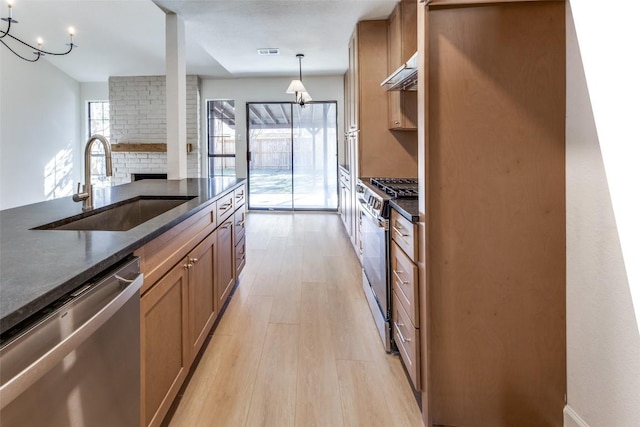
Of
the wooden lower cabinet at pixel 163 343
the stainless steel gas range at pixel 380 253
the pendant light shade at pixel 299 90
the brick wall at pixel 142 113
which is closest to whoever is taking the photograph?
the wooden lower cabinet at pixel 163 343

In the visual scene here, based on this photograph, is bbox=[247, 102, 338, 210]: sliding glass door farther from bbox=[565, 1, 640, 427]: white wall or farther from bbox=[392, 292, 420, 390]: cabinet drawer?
bbox=[565, 1, 640, 427]: white wall

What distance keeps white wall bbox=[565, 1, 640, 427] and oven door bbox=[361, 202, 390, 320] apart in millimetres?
930

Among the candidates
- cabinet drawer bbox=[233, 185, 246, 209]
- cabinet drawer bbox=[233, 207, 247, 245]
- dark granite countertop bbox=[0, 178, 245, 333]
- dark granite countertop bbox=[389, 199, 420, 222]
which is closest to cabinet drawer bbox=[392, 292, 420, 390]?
dark granite countertop bbox=[389, 199, 420, 222]

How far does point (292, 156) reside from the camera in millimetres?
6836

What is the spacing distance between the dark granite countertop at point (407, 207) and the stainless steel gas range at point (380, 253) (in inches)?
4.2

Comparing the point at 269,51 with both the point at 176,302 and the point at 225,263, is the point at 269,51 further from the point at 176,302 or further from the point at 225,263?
the point at 176,302

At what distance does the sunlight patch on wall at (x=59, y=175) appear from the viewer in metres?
6.27

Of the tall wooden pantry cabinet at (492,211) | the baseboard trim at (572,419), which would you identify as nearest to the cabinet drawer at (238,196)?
the tall wooden pantry cabinet at (492,211)

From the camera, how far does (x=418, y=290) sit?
1531 mm

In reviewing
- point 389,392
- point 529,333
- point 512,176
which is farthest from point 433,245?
Result: point 389,392

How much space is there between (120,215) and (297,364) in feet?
4.31

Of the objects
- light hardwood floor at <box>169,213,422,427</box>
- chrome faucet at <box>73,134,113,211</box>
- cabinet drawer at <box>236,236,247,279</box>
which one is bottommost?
light hardwood floor at <box>169,213,422,427</box>

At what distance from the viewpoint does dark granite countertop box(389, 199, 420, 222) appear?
5.07 feet

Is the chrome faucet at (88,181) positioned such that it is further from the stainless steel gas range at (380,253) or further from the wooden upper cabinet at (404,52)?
the wooden upper cabinet at (404,52)
